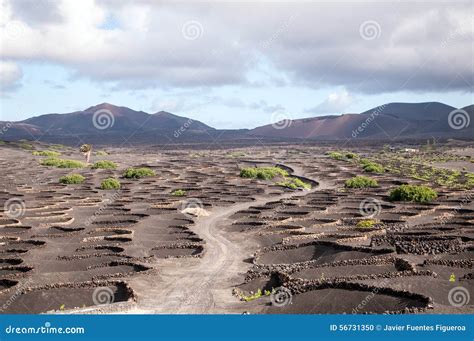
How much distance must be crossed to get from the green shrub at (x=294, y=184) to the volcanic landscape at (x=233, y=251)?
20.9ft

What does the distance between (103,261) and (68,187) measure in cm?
3820

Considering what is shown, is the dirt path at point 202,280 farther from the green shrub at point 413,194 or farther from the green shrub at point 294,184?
the green shrub at point 294,184

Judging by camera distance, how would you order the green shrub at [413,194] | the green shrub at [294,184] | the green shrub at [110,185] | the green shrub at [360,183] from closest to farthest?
the green shrub at [413,194]
the green shrub at [360,183]
the green shrub at [110,185]
the green shrub at [294,184]

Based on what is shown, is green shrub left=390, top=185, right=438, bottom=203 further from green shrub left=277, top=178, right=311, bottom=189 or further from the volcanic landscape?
green shrub left=277, top=178, right=311, bottom=189

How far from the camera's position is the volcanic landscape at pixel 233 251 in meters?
22.5

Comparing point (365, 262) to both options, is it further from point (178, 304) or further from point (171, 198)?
point (171, 198)

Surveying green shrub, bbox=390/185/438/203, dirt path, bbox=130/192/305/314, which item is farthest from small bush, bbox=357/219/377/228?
green shrub, bbox=390/185/438/203

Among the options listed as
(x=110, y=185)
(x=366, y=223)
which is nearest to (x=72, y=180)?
(x=110, y=185)

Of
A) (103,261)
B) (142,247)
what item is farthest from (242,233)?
(103,261)

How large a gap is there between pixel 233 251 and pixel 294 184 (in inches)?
1543

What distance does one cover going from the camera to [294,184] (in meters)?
71.5

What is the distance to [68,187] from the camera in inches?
2621

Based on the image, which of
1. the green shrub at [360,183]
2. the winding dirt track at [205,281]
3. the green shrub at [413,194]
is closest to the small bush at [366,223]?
the winding dirt track at [205,281]

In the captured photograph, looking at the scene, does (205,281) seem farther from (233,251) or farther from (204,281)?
(233,251)
